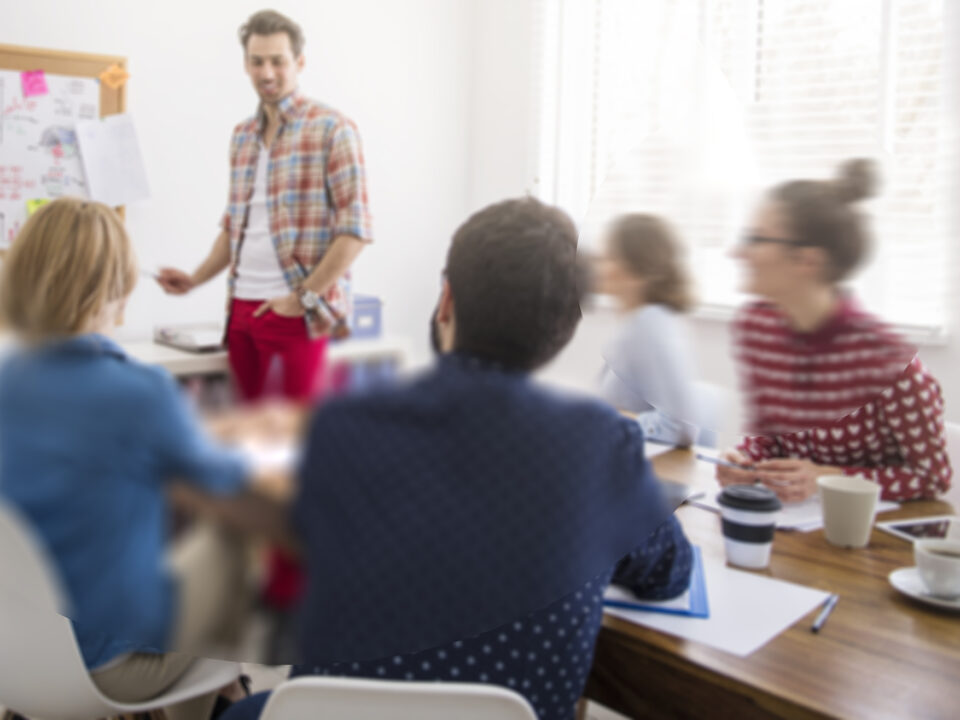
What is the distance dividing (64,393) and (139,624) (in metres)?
0.07

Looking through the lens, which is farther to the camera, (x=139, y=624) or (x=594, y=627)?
(x=594, y=627)

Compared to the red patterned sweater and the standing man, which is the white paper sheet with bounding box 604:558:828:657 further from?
the standing man

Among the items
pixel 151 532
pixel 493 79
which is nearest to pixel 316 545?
pixel 151 532

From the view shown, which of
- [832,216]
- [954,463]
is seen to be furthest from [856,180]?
[954,463]

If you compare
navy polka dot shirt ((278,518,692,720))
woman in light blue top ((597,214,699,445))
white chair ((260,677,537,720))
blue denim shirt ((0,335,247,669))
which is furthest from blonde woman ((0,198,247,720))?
navy polka dot shirt ((278,518,692,720))

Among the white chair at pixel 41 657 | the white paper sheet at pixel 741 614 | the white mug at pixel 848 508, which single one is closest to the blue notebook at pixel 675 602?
the white paper sheet at pixel 741 614

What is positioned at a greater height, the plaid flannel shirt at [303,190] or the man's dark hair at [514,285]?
the plaid flannel shirt at [303,190]

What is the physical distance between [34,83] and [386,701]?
1.73 ft

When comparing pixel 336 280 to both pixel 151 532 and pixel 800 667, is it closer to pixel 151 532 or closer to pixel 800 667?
pixel 151 532

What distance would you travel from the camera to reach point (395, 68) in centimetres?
25

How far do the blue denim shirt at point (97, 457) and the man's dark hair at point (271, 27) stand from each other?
88mm

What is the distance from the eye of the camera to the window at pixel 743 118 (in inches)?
10.2

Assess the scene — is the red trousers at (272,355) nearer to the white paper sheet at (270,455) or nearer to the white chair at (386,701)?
the white paper sheet at (270,455)

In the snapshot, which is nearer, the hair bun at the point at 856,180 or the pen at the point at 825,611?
the hair bun at the point at 856,180
